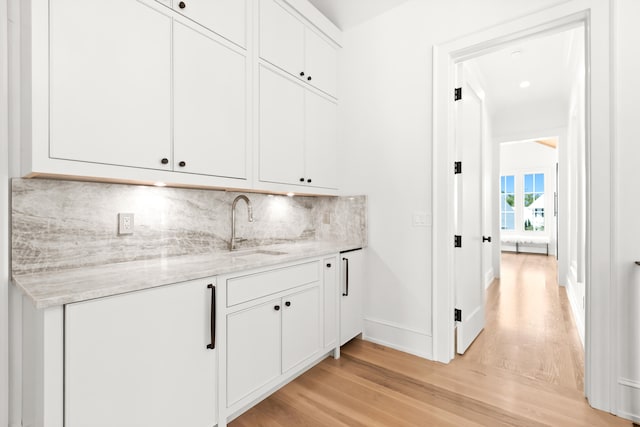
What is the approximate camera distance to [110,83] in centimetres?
140

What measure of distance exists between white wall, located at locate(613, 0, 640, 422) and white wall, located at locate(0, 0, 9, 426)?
2982 millimetres

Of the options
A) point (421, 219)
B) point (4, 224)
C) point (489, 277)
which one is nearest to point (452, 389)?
point (421, 219)

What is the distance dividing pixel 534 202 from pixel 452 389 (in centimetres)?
795

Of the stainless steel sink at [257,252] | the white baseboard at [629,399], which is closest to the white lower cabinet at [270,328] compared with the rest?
the stainless steel sink at [257,252]

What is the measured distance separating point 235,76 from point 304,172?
2.85ft

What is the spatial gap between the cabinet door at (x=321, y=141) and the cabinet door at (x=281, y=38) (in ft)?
0.92

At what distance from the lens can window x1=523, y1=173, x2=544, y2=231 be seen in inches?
318

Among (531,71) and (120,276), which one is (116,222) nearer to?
(120,276)

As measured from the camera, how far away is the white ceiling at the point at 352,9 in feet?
8.27

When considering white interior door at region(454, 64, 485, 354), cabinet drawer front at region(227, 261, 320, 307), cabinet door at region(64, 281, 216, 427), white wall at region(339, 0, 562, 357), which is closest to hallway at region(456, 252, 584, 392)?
white interior door at region(454, 64, 485, 354)

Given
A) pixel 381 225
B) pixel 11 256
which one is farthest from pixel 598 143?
pixel 11 256

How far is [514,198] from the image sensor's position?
8.41 m

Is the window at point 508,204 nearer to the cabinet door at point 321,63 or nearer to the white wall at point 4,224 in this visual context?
the cabinet door at point 321,63

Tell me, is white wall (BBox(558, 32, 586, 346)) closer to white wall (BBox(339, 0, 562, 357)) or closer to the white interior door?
the white interior door
